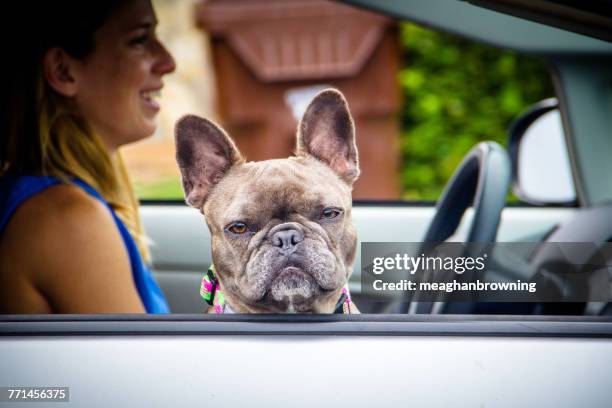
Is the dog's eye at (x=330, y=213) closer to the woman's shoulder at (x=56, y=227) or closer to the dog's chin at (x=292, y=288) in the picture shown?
the dog's chin at (x=292, y=288)

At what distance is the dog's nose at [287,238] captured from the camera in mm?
1450

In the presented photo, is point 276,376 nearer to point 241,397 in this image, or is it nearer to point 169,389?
point 241,397

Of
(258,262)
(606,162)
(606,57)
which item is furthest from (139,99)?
(606,162)

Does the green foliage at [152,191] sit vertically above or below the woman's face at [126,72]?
below

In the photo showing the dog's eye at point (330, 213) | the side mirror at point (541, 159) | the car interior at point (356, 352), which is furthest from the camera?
the side mirror at point (541, 159)

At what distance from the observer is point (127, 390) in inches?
54.7

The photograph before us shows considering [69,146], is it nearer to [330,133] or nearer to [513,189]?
[330,133]

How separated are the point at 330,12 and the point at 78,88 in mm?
3615

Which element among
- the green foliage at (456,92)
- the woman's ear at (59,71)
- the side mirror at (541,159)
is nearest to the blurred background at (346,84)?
the green foliage at (456,92)

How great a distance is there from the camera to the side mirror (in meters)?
2.81

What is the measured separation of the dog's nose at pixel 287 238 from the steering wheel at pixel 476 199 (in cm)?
41

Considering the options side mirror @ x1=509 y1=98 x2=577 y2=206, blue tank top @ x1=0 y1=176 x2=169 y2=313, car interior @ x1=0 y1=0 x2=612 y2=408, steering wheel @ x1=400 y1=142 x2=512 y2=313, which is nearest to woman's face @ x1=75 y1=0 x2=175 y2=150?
blue tank top @ x1=0 y1=176 x2=169 y2=313

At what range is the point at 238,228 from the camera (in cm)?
148

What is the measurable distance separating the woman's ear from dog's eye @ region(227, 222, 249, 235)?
0.73 metres
